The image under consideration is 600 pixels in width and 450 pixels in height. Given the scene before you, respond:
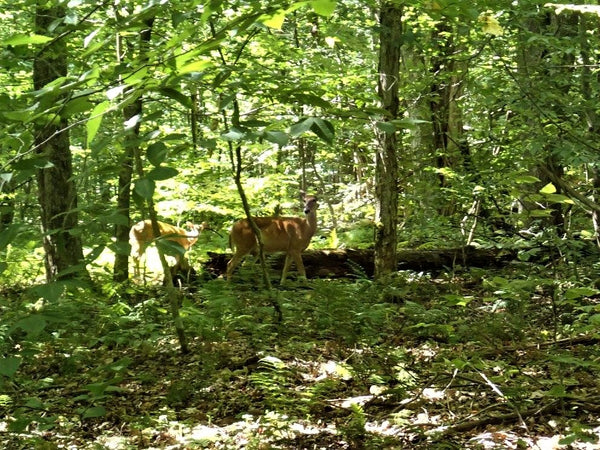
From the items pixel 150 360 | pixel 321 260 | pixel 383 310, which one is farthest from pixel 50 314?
pixel 321 260

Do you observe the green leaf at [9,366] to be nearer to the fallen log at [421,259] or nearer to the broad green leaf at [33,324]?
the broad green leaf at [33,324]

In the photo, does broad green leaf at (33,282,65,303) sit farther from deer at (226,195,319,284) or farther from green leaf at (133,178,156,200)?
deer at (226,195,319,284)

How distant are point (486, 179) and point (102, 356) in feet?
16.9

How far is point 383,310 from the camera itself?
6.41 m

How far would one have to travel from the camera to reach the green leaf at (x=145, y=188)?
1973 mm

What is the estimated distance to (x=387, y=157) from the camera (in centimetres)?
748

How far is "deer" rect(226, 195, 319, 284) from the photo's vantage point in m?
11.0

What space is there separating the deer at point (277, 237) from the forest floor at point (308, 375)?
3511 mm

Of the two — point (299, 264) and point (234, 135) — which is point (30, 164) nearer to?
point (234, 135)

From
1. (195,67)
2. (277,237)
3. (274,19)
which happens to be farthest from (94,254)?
(277,237)

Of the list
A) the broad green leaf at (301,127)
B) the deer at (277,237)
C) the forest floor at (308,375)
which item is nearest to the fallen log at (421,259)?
the deer at (277,237)

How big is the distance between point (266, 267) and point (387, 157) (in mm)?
2086

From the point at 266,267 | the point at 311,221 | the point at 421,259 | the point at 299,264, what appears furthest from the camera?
the point at 311,221

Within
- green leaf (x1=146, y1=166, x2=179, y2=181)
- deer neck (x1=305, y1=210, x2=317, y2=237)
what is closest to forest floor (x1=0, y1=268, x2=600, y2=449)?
green leaf (x1=146, y1=166, x2=179, y2=181)
